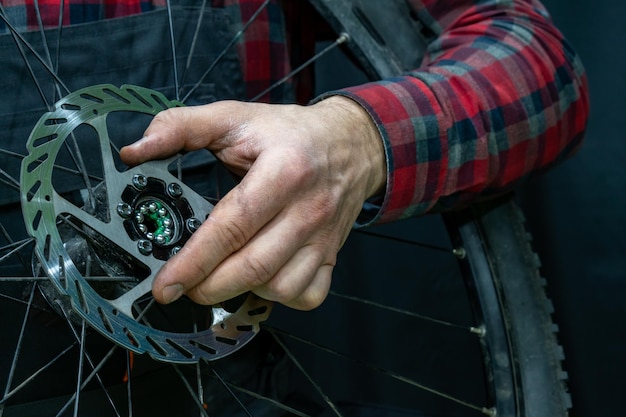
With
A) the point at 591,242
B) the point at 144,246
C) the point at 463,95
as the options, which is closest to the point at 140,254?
the point at 144,246

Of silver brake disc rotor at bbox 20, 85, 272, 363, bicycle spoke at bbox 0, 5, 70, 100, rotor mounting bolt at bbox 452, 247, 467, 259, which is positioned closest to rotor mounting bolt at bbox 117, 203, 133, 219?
silver brake disc rotor at bbox 20, 85, 272, 363

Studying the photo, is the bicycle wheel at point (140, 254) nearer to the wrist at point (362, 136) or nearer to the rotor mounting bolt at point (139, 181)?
the rotor mounting bolt at point (139, 181)

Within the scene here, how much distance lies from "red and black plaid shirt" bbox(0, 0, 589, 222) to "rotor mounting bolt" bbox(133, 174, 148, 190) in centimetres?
18

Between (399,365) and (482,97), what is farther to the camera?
(399,365)

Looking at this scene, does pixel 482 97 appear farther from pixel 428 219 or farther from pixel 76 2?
pixel 428 219

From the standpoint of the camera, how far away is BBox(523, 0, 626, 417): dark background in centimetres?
100

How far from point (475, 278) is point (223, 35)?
0.30 metres

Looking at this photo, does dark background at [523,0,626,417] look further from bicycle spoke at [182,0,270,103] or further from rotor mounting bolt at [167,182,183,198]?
rotor mounting bolt at [167,182,183,198]

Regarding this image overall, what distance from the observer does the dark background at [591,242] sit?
1001 millimetres

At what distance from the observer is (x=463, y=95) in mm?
669

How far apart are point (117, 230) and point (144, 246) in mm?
18

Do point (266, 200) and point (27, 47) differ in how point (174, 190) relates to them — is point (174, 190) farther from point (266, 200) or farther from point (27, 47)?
point (27, 47)

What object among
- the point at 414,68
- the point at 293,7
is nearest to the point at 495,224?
the point at 414,68

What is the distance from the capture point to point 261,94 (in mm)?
708
